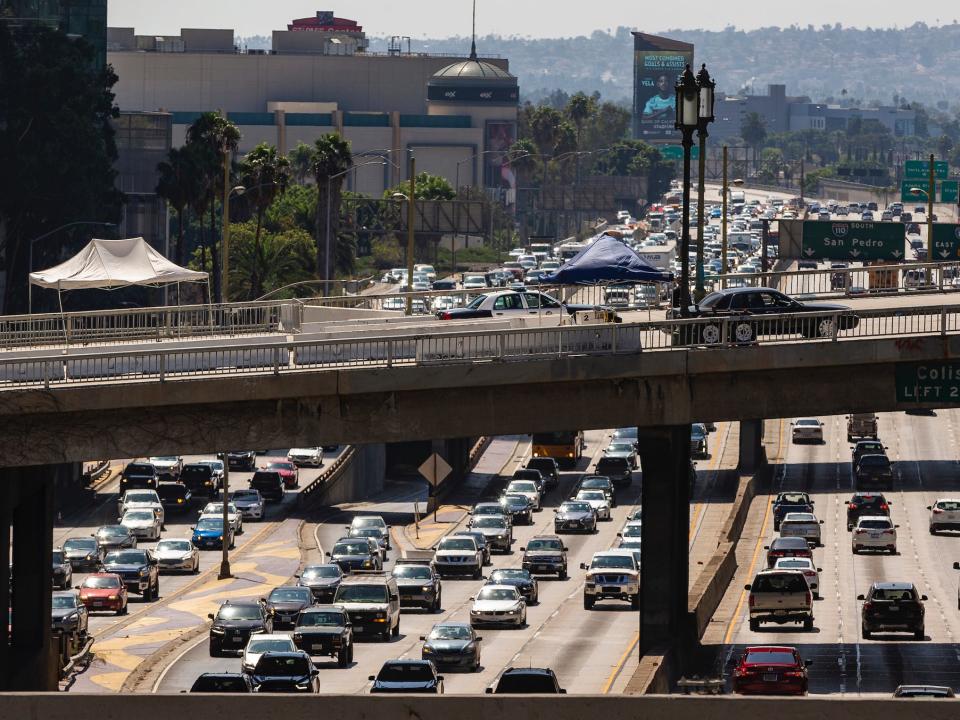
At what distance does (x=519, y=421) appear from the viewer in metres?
48.5

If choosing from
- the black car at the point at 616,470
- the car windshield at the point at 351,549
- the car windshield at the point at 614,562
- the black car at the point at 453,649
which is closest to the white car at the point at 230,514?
the car windshield at the point at 351,549

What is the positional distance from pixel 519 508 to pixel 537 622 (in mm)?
26480

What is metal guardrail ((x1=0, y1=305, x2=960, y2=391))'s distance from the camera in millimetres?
46031

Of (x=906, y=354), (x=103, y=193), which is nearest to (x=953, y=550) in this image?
(x=906, y=354)

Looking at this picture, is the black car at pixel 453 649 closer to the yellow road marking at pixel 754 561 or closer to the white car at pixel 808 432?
the yellow road marking at pixel 754 561

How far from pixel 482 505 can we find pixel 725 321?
39847mm

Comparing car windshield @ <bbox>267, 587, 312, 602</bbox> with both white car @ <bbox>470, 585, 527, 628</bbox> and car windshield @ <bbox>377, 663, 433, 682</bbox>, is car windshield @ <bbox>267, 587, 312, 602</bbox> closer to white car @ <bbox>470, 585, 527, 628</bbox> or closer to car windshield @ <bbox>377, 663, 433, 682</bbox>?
white car @ <bbox>470, 585, 527, 628</bbox>

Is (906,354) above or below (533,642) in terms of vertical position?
above

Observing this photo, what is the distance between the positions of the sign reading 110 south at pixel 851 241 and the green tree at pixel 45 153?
42.6 meters

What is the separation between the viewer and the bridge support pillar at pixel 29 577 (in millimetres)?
47125

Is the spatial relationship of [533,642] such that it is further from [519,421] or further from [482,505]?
[482,505]

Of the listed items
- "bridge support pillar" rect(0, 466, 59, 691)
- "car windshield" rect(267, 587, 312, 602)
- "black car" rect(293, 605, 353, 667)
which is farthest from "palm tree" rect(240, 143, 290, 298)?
"bridge support pillar" rect(0, 466, 59, 691)

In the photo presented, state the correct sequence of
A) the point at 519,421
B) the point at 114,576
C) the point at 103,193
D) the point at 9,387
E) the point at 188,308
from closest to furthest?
the point at 9,387 < the point at 519,421 < the point at 188,308 < the point at 114,576 < the point at 103,193

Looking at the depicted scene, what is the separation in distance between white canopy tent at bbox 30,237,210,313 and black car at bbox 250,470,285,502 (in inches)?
1162
